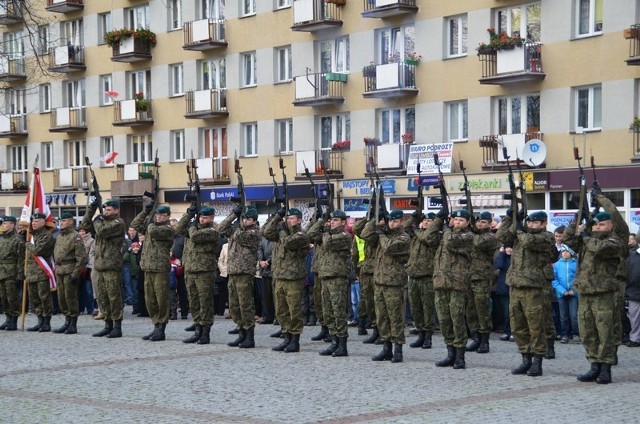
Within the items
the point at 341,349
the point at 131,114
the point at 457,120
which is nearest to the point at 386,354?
the point at 341,349

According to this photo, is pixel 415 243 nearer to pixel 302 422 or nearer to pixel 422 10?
pixel 302 422

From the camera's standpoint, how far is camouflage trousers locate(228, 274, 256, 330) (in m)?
16.7

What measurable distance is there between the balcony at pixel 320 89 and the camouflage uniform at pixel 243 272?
18500 mm

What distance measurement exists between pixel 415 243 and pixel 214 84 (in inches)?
957

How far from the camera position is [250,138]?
39.3m

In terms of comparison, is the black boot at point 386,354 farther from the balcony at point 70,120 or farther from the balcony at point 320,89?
the balcony at point 70,120

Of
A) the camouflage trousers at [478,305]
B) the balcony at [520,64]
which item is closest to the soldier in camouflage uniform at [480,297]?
the camouflage trousers at [478,305]

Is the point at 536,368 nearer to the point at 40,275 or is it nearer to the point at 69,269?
the point at 69,269

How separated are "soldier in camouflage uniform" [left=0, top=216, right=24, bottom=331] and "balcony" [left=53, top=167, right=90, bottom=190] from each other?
2552 cm

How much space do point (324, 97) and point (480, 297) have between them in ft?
63.4

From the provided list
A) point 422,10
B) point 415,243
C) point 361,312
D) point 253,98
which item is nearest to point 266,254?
point 361,312

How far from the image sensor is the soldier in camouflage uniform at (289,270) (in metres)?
16.2

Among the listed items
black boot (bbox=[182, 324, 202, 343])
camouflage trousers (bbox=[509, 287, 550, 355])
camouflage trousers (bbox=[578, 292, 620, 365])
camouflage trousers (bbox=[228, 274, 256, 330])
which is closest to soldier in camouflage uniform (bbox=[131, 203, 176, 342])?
black boot (bbox=[182, 324, 202, 343])

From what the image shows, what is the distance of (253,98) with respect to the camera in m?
38.5
